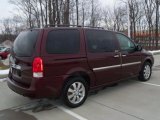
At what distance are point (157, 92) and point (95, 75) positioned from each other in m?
1.96

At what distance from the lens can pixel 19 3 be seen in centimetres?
3866

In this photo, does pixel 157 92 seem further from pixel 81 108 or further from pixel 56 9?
pixel 56 9

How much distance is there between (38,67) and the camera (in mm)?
4387

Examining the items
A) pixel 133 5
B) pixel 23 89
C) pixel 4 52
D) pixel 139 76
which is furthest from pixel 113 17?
pixel 23 89

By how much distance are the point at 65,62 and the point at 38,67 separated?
0.64m

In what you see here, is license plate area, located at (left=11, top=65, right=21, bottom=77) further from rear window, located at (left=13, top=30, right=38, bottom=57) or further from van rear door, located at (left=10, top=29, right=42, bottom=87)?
rear window, located at (left=13, top=30, right=38, bottom=57)

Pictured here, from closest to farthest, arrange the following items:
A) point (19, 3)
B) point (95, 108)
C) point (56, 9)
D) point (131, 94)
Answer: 1. point (95, 108)
2. point (131, 94)
3. point (56, 9)
4. point (19, 3)

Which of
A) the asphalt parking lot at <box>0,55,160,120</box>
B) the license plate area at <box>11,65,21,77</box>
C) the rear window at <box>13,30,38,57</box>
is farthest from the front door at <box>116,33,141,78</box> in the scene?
the license plate area at <box>11,65,21,77</box>

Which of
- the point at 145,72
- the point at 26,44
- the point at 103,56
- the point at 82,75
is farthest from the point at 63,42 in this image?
the point at 145,72

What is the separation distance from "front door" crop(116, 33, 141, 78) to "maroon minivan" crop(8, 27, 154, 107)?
4.5 inches

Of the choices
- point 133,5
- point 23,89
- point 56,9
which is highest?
point 133,5

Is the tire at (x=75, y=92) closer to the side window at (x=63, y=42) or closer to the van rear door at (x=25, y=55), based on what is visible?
the side window at (x=63, y=42)

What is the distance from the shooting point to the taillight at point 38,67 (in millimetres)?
4383

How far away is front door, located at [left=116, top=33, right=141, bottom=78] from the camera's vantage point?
6293 millimetres
